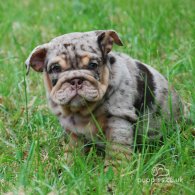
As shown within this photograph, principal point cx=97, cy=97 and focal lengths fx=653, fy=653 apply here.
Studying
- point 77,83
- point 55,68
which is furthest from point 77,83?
point 55,68

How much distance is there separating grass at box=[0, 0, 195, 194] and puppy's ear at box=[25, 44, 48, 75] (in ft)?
1.11

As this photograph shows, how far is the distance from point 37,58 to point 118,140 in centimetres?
95

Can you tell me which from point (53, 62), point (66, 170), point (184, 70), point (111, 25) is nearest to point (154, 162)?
point (66, 170)

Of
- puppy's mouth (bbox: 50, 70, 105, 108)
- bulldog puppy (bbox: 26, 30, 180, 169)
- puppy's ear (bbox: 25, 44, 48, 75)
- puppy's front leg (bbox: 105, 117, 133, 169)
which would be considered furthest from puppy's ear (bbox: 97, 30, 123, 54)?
puppy's front leg (bbox: 105, 117, 133, 169)

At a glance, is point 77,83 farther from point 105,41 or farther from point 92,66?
point 105,41

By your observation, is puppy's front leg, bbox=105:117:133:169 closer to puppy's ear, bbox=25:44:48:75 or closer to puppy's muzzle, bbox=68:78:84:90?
puppy's muzzle, bbox=68:78:84:90

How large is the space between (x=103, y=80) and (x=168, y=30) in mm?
2866

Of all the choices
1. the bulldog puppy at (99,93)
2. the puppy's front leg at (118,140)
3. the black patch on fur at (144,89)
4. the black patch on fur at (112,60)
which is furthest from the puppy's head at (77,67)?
the black patch on fur at (144,89)

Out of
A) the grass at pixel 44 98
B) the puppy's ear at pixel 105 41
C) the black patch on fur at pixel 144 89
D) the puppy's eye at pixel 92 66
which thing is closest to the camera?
the grass at pixel 44 98

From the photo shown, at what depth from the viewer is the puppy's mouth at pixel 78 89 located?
4.91 metres

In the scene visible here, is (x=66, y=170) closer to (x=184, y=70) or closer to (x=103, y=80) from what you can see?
(x=103, y=80)

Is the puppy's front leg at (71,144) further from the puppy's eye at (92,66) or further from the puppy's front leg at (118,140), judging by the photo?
the puppy's eye at (92,66)

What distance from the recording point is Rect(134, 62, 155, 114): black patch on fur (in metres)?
5.32

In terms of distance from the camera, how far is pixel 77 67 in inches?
196
